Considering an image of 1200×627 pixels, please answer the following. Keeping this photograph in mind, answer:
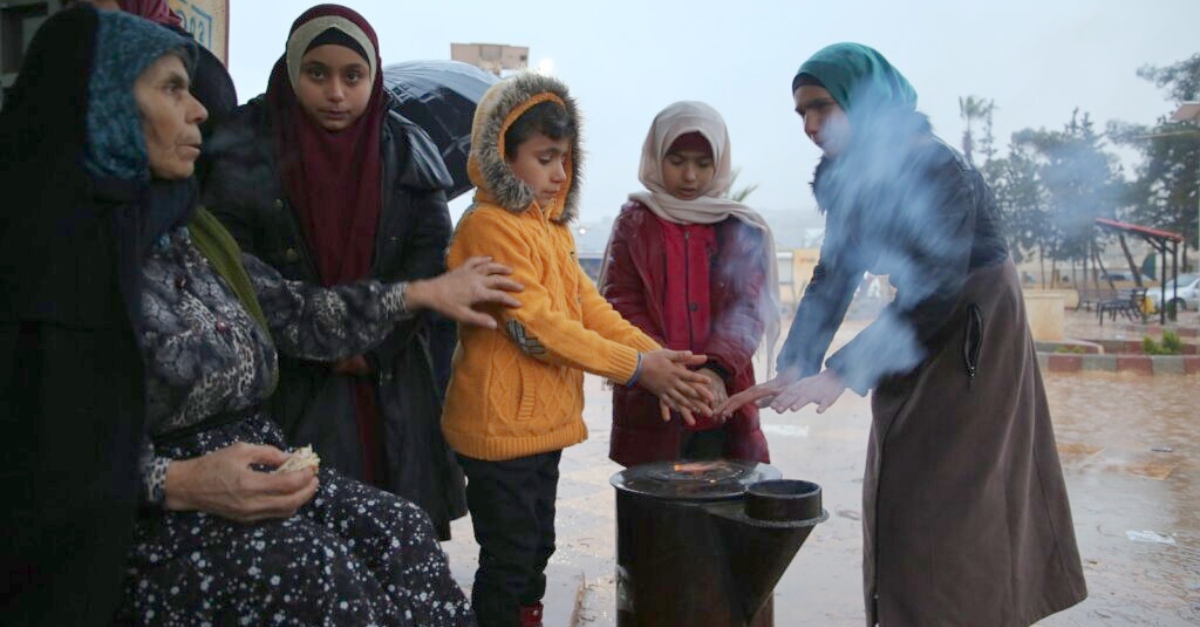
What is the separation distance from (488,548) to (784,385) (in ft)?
3.45

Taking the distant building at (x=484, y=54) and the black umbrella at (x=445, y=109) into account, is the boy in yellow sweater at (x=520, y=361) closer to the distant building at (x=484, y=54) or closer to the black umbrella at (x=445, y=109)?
the black umbrella at (x=445, y=109)

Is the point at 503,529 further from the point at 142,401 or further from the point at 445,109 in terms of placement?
the point at 445,109

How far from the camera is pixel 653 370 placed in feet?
8.49

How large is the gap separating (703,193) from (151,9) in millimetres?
1877

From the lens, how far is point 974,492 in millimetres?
2434

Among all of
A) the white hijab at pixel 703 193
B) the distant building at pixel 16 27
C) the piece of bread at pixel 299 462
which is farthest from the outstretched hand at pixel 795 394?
the distant building at pixel 16 27

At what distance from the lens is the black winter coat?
2359 mm

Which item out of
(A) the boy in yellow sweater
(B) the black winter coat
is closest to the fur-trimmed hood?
(A) the boy in yellow sweater

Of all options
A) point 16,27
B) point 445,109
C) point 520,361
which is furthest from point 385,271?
point 445,109

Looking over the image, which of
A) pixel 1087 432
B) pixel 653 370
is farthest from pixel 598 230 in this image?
pixel 653 370

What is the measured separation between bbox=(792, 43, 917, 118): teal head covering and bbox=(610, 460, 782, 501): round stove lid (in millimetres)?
1090

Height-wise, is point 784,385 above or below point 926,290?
below

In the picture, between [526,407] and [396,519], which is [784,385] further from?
[396,519]

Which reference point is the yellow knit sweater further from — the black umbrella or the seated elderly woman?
the black umbrella
